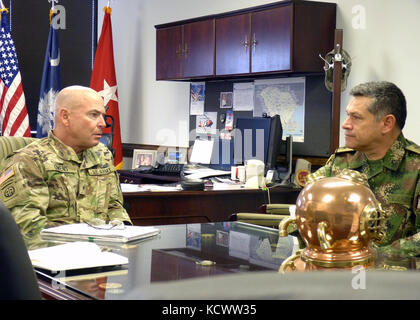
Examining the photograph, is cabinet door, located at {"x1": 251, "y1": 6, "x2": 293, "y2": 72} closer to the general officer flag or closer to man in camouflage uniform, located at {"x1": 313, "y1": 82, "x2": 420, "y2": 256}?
man in camouflage uniform, located at {"x1": 313, "y1": 82, "x2": 420, "y2": 256}

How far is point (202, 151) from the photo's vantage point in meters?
5.54

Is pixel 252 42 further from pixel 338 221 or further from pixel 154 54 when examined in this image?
Answer: pixel 338 221

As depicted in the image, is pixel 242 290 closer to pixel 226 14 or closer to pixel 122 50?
pixel 226 14

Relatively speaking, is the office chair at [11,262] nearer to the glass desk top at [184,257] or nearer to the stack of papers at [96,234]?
the glass desk top at [184,257]

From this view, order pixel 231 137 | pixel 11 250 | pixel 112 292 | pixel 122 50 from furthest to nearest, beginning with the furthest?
pixel 122 50
pixel 231 137
pixel 112 292
pixel 11 250

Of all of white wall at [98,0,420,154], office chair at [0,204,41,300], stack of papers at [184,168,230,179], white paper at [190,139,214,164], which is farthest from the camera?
white paper at [190,139,214,164]

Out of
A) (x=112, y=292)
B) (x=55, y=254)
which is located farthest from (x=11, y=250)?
(x=55, y=254)

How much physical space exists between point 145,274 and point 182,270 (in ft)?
0.37

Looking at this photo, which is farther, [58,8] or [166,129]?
[58,8]

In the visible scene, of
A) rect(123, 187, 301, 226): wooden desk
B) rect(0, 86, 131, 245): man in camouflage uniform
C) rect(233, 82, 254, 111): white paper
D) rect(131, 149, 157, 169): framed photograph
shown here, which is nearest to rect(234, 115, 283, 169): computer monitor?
rect(233, 82, 254, 111): white paper

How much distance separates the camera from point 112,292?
1.19 meters

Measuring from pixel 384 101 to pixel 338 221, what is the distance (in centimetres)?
135

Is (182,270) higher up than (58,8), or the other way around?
(58,8)

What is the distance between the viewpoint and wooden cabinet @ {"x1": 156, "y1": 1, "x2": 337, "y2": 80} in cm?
432
